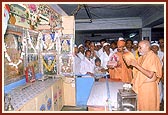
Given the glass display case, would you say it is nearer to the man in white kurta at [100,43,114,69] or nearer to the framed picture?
the framed picture

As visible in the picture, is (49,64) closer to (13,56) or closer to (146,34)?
(13,56)

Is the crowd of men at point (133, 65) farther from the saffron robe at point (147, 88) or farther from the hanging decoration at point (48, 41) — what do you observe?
the hanging decoration at point (48, 41)

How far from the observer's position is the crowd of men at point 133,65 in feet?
9.82

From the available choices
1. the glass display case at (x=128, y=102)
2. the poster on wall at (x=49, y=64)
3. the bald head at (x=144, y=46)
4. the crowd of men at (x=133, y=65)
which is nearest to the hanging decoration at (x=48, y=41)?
the poster on wall at (x=49, y=64)

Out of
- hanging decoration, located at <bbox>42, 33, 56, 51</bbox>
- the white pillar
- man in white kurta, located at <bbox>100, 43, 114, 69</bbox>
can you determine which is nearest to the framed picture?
hanging decoration, located at <bbox>42, 33, 56, 51</bbox>

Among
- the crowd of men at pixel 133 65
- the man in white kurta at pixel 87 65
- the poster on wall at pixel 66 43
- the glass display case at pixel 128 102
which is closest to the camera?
the glass display case at pixel 128 102

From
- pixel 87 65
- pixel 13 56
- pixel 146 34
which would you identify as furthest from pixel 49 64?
pixel 146 34

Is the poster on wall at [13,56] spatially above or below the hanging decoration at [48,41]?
below

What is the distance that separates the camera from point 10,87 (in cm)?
299

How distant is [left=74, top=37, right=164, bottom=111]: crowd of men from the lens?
118 inches

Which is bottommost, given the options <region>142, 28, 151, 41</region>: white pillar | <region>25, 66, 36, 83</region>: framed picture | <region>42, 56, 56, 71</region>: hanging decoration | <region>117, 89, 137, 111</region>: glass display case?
<region>117, 89, 137, 111</region>: glass display case

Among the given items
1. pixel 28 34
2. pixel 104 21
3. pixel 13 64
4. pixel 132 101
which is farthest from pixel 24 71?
pixel 104 21

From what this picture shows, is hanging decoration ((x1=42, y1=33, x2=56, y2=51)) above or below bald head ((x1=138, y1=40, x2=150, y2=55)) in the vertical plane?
above

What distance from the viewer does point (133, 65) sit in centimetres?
280
